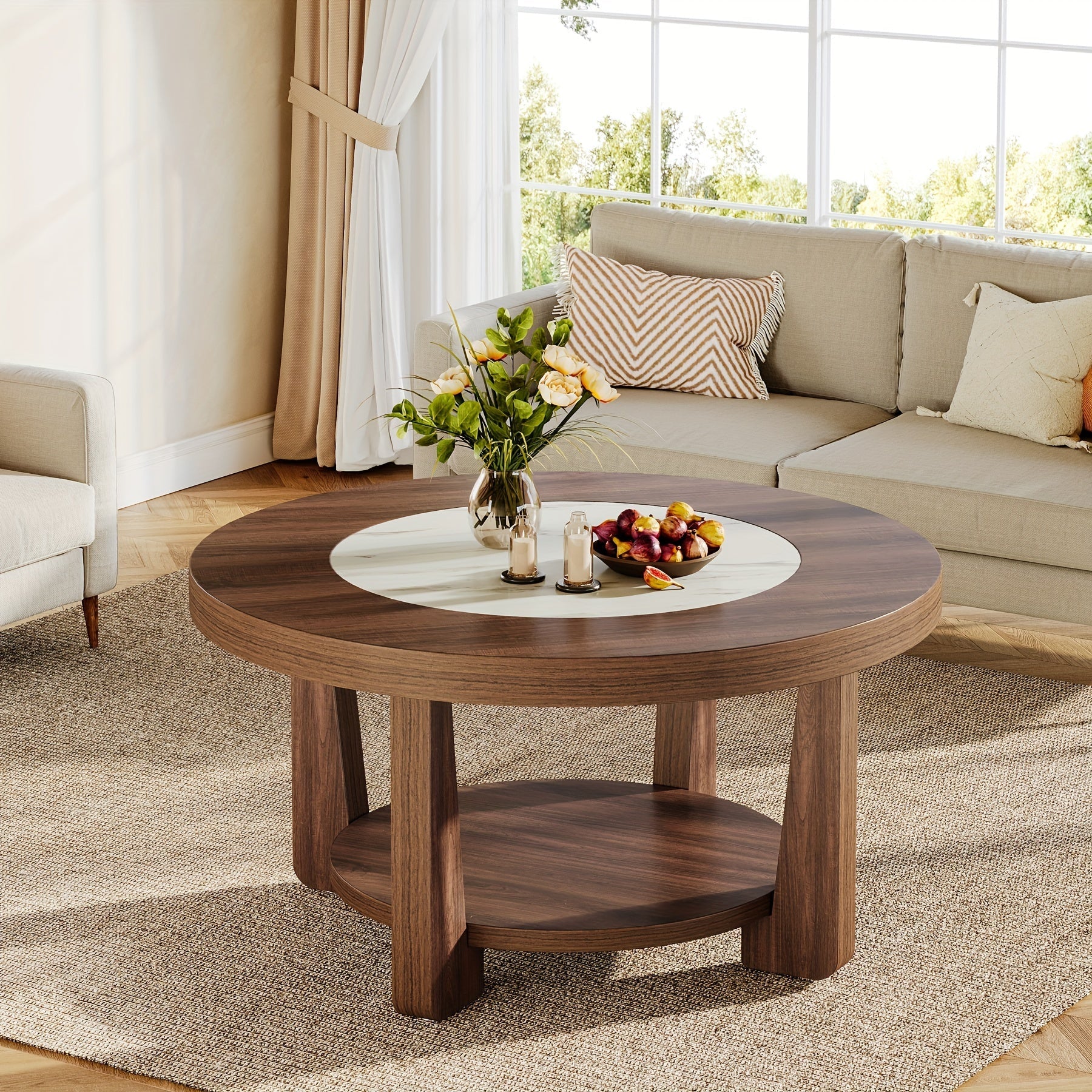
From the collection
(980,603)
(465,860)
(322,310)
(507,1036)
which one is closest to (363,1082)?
(507,1036)

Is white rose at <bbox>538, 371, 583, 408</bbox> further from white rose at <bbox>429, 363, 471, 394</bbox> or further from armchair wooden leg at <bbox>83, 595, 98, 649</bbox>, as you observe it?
armchair wooden leg at <bbox>83, 595, 98, 649</bbox>

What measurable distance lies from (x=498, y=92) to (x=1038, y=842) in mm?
3236

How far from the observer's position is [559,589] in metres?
2.36

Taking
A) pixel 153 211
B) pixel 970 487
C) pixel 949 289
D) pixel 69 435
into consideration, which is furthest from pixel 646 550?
pixel 153 211

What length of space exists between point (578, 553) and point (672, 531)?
0.52 ft

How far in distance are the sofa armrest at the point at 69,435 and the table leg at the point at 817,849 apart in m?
1.94

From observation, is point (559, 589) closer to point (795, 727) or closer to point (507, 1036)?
point (795, 727)

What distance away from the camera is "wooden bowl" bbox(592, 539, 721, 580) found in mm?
2375

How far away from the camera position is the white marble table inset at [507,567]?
2.28 metres

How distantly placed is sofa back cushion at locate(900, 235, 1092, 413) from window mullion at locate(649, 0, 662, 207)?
1.14 m

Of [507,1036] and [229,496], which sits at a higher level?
[229,496]

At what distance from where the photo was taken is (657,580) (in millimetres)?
2346

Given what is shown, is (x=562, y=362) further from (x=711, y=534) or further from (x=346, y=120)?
(x=346, y=120)

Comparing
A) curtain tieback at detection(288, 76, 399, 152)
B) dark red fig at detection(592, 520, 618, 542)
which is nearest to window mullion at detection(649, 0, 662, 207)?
curtain tieback at detection(288, 76, 399, 152)
